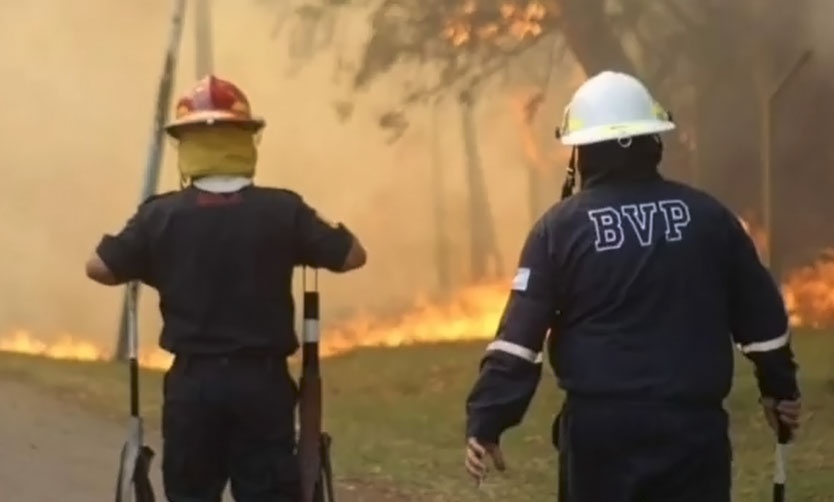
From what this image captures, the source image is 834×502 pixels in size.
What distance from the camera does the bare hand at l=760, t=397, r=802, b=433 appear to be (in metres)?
4.34

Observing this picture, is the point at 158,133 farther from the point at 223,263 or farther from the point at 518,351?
the point at 518,351

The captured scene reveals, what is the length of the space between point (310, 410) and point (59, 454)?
393 centimetres

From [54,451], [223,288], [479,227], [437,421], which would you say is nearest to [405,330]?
[479,227]

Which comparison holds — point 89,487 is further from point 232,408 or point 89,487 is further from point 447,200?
point 447,200

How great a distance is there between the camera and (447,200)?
2588 centimetres

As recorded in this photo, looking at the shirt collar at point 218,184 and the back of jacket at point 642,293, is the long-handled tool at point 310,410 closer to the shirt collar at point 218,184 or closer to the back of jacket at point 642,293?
the shirt collar at point 218,184

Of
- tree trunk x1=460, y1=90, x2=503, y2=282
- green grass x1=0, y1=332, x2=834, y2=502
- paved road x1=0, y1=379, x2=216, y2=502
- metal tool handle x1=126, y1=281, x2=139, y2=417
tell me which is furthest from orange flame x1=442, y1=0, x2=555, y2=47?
metal tool handle x1=126, y1=281, x2=139, y2=417

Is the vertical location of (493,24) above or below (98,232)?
above

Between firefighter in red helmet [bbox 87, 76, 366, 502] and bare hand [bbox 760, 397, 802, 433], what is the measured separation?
1506mm

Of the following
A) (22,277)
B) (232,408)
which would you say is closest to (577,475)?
(232,408)

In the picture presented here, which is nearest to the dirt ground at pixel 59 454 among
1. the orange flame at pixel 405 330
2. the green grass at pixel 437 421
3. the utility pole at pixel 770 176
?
the green grass at pixel 437 421

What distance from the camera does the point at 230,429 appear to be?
203 inches

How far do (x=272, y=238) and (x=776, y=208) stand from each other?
14.9m

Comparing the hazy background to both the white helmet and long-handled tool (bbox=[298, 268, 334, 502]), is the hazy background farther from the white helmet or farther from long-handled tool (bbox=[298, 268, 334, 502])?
the white helmet
